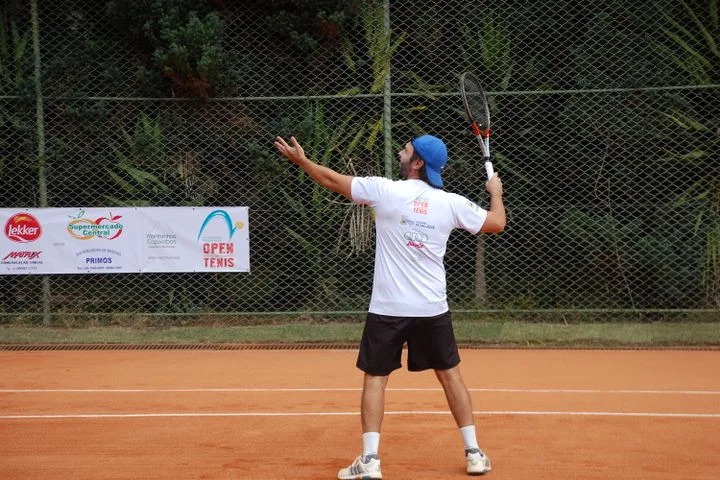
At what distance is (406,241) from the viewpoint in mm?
5703

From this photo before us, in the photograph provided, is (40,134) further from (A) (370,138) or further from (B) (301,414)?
(B) (301,414)

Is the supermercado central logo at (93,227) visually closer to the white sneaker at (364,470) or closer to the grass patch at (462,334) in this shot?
the grass patch at (462,334)

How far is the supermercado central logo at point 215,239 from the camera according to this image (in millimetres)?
11625

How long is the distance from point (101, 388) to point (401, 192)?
13.8 feet

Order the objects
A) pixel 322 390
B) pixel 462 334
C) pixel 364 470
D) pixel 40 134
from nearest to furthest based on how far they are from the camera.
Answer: pixel 364 470, pixel 322 390, pixel 462 334, pixel 40 134

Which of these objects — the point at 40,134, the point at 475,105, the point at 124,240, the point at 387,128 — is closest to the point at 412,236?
the point at 475,105

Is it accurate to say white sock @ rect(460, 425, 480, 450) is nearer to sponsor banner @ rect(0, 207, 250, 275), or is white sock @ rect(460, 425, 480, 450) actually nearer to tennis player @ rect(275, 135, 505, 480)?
tennis player @ rect(275, 135, 505, 480)

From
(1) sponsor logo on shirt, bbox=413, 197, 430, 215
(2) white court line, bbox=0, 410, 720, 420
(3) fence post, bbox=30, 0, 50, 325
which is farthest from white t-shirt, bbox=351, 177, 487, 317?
(3) fence post, bbox=30, 0, 50, 325

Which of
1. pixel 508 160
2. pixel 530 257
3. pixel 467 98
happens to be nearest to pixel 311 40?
pixel 508 160

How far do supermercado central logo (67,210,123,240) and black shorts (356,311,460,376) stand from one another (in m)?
6.54

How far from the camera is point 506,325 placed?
1164 centimetres

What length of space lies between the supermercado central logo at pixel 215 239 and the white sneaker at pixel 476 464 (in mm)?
6306

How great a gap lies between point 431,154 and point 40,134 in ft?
24.6

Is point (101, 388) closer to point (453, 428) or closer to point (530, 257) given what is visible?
point (453, 428)
